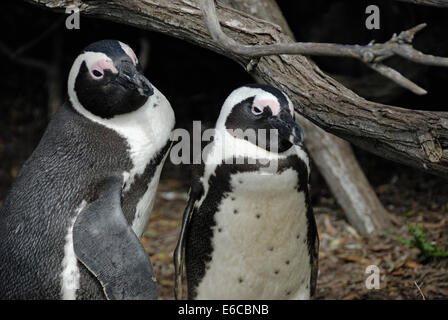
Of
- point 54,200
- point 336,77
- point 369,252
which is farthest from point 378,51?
point 336,77

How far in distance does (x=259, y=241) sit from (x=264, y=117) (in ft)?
1.71

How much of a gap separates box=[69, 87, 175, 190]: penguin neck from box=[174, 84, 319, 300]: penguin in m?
0.22

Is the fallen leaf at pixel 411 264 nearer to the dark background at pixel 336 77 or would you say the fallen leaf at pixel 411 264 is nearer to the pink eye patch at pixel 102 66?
the dark background at pixel 336 77

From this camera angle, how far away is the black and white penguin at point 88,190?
2.35m

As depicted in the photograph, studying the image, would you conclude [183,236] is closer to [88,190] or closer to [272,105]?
[88,190]

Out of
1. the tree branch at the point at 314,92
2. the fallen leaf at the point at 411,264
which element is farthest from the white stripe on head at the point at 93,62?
the fallen leaf at the point at 411,264

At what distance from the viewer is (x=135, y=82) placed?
2.41 meters

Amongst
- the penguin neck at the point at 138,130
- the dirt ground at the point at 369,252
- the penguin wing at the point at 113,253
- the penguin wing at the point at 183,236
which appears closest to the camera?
the penguin wing at the point at 113,253

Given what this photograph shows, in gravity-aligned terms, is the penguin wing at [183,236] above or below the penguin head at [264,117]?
below

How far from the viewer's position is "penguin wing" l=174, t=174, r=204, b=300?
264 centimetres

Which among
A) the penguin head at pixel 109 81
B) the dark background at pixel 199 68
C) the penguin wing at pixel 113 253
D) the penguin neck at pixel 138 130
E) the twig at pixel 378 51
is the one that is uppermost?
the twig at pixel 378 51

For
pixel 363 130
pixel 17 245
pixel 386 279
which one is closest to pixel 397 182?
pixel 386 279

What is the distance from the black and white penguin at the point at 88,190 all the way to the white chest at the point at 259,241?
37 centimetres

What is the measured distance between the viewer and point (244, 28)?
104 inches
